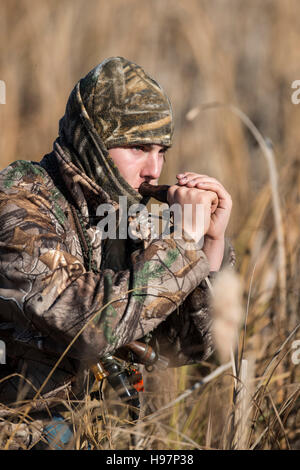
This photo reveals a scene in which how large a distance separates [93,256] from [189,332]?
37 centimetres

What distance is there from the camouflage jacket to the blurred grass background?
1.20m

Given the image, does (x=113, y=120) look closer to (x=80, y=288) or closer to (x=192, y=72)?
(x=80, y=288)

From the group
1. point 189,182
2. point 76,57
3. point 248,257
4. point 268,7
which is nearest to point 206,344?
point 189,182

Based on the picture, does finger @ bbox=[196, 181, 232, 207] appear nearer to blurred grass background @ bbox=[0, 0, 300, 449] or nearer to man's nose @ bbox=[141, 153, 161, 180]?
man's nose @ bbox=[141, 153, 161, 180]

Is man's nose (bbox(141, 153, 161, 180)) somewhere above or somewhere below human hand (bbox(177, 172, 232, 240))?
above

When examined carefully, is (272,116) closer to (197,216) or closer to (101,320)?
(197,216)

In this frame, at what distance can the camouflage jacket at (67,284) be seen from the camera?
1.65 meters

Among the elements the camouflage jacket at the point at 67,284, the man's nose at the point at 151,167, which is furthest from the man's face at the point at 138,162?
the camouflage jacket at the point at 67,284

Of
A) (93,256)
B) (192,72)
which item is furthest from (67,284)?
(192,72)

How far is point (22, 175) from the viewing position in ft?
6.29

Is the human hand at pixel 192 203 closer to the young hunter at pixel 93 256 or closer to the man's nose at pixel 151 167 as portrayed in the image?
the young hunter at pixel 93 256

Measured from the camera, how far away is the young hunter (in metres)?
1.66

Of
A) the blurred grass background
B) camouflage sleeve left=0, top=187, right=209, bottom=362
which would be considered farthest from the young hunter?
the blurred grass background
